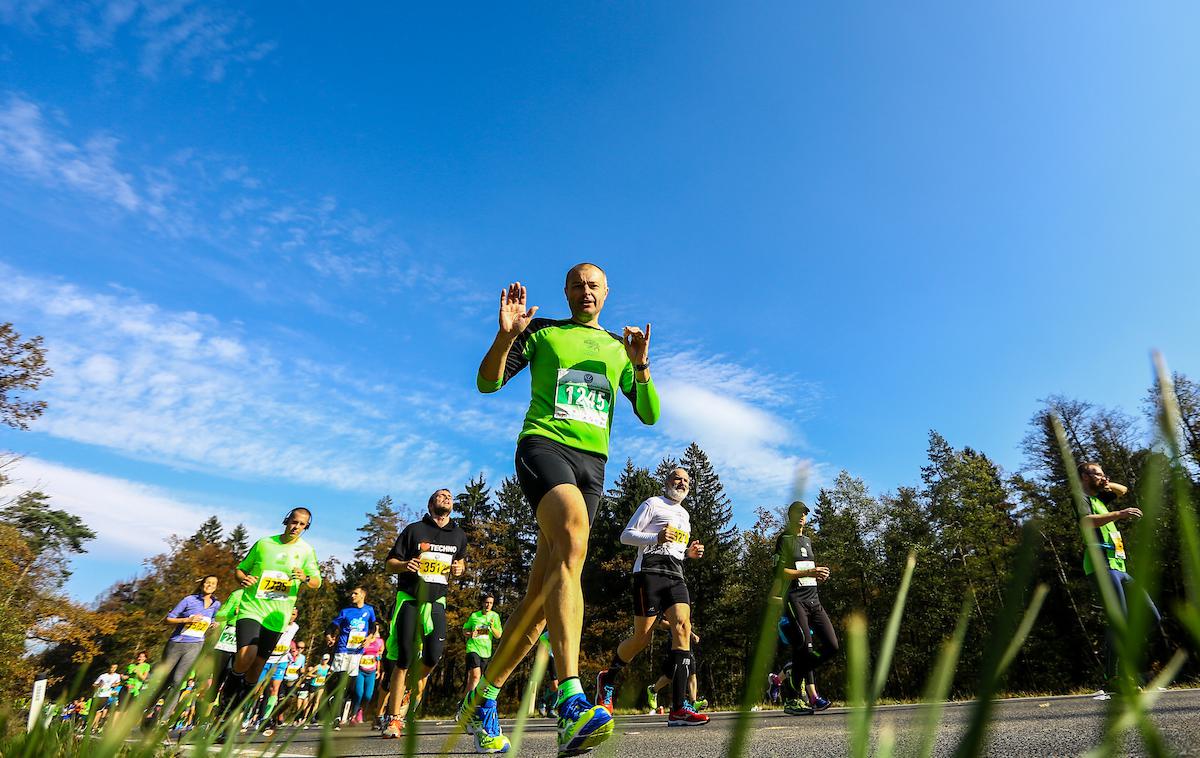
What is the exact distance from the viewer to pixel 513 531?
2140 inches

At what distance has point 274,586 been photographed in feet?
23.7

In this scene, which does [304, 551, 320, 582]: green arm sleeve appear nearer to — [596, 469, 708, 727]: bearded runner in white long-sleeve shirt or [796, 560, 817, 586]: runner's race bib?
[596, 469, 708, 727]: bearded runner in white long-sleeve shirt

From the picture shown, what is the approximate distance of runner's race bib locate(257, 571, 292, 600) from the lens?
7164mm

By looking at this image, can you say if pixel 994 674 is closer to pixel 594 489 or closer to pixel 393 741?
pixel 594 489

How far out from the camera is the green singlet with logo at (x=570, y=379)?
12.9 ft

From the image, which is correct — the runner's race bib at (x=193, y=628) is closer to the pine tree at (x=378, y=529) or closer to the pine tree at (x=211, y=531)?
the pine tree at (x=378, y=529)

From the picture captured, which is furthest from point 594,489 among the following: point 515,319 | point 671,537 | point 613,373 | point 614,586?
point 614,586

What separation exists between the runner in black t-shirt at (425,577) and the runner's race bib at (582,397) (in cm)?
299

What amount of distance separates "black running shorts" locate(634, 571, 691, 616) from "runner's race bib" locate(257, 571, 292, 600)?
3.63 metres

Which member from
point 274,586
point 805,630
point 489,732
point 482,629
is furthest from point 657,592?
point 482,629

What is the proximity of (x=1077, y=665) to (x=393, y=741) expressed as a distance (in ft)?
138

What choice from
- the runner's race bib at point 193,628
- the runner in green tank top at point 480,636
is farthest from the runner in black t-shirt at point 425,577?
the runner in green tank top at point 480,636

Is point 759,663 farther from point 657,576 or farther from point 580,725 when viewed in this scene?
point 657,576

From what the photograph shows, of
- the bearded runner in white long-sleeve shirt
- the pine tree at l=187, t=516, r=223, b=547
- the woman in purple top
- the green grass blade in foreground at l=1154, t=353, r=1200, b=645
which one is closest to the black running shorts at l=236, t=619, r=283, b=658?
the woman in purple top
